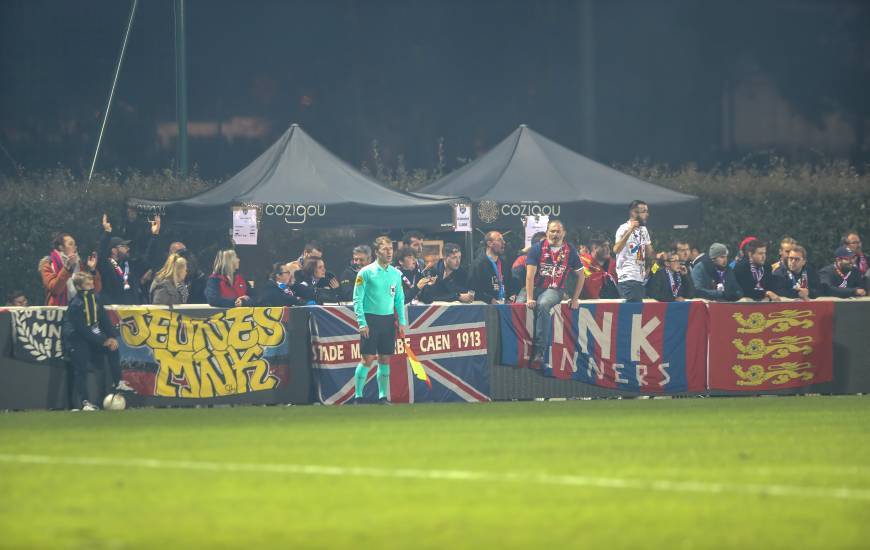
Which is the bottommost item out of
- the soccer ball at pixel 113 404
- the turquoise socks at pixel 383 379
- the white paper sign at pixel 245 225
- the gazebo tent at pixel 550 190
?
the soccer ball at pixel 113 404

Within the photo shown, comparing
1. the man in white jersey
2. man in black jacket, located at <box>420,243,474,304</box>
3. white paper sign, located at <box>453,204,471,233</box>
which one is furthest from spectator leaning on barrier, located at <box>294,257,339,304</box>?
the man in white jersey

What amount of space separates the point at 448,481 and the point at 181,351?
25.1ft

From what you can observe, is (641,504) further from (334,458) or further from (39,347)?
(39,347)

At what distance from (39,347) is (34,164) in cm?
1473

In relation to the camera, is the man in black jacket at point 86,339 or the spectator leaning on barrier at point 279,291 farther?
the spectator leaning on barrier at point 279,291

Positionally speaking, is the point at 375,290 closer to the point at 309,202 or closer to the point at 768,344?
the point at 309,202

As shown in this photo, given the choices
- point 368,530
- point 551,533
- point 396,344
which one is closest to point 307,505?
point 368,530

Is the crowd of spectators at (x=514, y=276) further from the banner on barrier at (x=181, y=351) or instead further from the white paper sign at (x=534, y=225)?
the white paper sign at (x=534, y=225)

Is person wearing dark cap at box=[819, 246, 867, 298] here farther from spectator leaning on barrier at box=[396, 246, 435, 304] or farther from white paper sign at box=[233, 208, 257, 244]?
white paper sign at box=[233, 208, 257, 244]

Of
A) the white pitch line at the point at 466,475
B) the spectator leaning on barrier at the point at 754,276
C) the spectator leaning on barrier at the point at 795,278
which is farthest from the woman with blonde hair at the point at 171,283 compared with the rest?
the spectator leaning on barrier at the point at 795,278

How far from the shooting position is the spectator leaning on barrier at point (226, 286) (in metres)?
18.4

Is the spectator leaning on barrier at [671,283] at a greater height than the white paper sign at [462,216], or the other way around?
A: the white paper sign at [462,216]

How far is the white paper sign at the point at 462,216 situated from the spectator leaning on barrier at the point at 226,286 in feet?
11.4

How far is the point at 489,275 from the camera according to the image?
800 inches
